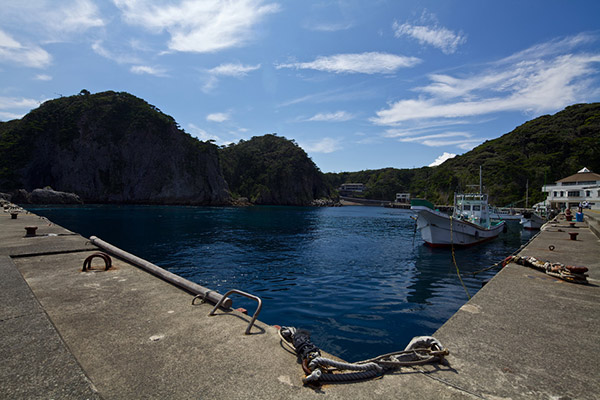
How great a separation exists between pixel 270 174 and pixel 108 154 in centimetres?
6398

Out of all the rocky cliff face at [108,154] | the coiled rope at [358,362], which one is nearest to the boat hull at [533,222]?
the coiled rope at [358,362]

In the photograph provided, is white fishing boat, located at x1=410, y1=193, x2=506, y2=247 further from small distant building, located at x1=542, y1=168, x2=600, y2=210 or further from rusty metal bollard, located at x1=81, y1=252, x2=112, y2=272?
small distant building, located at x1=542, y1=168, x2=600, y2=210

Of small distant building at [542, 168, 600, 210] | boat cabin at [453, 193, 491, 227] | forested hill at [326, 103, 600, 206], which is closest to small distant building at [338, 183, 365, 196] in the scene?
forested hill at [326, 103, 600, 206]

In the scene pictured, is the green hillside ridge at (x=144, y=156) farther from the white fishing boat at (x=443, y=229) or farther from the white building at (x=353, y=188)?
the white building at (x=353, y=188)

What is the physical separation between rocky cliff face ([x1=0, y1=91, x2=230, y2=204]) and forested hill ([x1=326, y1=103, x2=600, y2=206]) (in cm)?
8491

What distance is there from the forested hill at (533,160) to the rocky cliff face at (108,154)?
279 feet

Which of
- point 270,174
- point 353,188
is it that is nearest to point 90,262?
point 270,174

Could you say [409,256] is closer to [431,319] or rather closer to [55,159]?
[431,319]

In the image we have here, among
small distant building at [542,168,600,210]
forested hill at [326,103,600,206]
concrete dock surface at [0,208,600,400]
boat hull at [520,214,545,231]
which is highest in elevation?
forested hill at [326,103,600,206]

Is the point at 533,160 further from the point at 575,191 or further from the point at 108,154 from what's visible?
the point at 108,154

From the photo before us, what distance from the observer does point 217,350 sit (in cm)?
347

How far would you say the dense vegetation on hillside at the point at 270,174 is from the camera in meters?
129

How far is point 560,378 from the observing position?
297cm

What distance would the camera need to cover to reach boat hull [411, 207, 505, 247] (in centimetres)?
→ 2286
